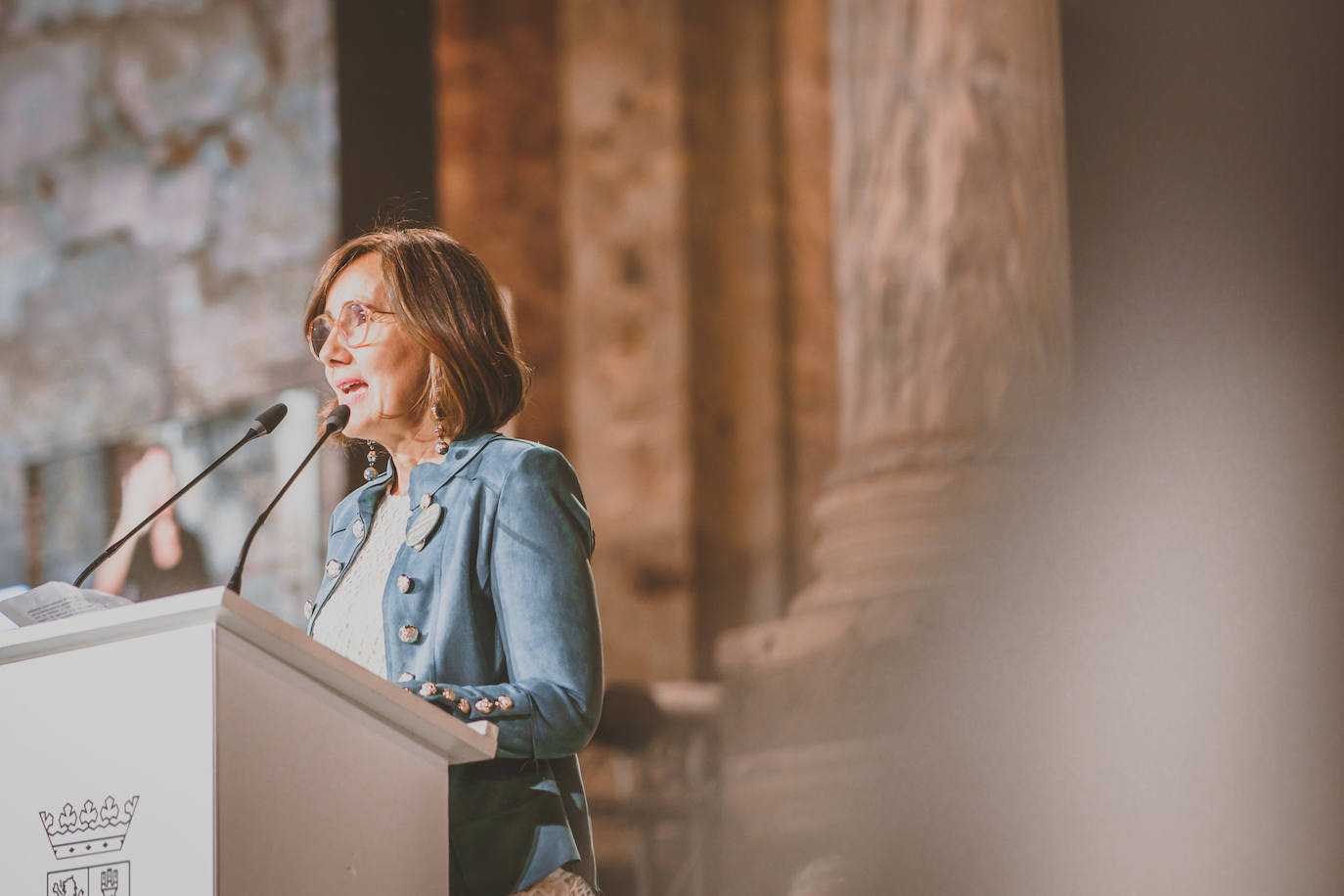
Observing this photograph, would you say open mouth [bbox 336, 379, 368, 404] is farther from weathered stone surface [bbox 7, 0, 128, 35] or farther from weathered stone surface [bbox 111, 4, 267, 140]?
weathered stone surface [bbox 7, 0, 128, 35]

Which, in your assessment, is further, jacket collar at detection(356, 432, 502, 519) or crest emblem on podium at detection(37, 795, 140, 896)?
jacket collar at detection(356, 432, 502, 519)

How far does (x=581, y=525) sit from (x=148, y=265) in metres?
3.48

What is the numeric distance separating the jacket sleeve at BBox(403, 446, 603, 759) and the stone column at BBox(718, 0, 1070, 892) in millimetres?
2041

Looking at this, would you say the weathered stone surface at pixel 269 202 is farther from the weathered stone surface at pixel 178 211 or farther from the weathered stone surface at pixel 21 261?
the weathered stone surface at pixel 21 261

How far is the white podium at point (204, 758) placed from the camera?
1451 mm

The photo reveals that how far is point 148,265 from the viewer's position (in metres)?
5.00

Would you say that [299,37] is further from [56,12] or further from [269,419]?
[269,419]

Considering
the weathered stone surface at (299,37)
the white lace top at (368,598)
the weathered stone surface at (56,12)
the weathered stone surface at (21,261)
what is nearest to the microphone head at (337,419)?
the white lace top at (368,598)

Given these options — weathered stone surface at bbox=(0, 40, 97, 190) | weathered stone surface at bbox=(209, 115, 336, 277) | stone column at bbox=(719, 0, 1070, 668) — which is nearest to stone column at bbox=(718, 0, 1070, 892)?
stone column at bbox=(719, 0, 1070, 668)

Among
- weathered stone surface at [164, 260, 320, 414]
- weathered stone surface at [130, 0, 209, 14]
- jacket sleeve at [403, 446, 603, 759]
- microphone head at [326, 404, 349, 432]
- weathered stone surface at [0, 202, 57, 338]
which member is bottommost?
jacket sleeve at [403, 446, 603, 759]

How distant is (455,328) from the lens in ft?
6.70

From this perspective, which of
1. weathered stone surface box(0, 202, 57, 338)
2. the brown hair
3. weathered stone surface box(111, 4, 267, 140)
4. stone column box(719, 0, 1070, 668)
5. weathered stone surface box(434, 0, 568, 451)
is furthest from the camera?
weathered stone surface box(434, 0, 568, 451)

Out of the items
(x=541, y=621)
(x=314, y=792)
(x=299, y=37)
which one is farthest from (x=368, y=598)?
(x=299, y=37)

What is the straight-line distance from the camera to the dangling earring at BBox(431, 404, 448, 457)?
2.04m
